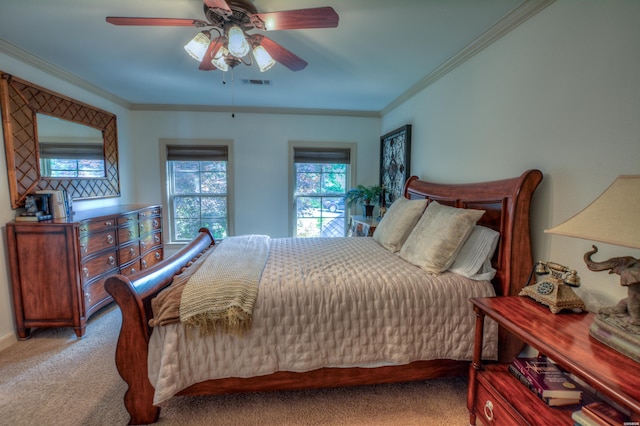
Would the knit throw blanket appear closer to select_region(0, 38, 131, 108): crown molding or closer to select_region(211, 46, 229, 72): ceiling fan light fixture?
select_region(211, 46, 229, 72): ceiling fan light fixture

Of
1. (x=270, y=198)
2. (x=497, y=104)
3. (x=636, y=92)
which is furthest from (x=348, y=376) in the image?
(x=270, y=198)

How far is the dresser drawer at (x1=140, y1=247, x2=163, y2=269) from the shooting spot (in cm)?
339

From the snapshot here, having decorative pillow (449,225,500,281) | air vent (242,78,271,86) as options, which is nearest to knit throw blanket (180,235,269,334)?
decorative pillow (449,225,500,281)

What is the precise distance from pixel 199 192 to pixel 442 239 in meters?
3.71

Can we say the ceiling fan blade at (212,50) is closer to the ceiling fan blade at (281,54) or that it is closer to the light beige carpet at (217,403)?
the ceiling fan blade at (281,54)

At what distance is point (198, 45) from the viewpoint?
5.92 feet

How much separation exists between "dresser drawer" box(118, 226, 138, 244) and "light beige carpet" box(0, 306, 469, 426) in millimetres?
1230

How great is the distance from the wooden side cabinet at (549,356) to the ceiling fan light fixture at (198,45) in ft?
7.43

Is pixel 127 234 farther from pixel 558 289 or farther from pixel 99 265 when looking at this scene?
pixel 558 289

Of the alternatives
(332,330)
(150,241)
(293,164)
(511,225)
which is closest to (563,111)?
(511,225)

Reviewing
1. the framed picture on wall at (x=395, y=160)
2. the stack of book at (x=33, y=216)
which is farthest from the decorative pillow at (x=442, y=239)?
the stack of book at (x=33, y=216)

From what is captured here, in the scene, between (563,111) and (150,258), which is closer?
(563,111)

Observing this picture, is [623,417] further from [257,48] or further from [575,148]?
[257,48]

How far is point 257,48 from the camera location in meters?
1.90
